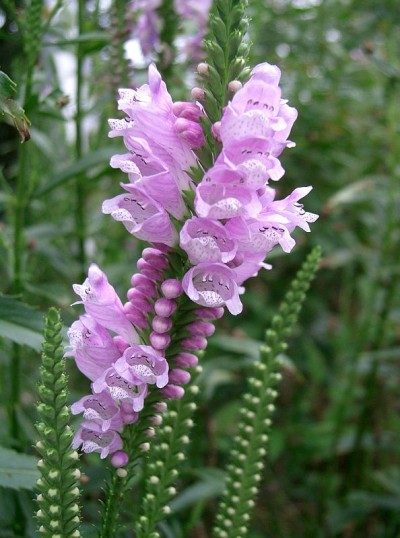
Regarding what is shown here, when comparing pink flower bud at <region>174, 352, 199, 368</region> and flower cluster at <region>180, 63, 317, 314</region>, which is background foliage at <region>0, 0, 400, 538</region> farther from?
flower cluster at <region>180, 63, 317, 314</region>

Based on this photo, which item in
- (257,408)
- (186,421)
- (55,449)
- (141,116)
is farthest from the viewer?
(257,408)

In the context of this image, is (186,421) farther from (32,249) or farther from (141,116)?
(32,249)

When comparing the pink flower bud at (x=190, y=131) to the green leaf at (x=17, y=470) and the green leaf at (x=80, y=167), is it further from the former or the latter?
the green leaf at (x=80, y=167)

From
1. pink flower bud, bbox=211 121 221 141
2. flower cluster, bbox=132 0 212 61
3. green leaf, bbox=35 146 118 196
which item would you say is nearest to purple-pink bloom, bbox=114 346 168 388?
pink flower bud, bbox=211 121 221 141

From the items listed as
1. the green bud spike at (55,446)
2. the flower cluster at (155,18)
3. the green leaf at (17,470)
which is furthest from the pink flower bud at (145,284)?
the flower cluster at (155,18)

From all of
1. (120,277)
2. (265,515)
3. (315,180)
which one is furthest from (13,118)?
(315,180)

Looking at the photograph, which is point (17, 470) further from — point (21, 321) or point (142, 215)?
point (142, 215)

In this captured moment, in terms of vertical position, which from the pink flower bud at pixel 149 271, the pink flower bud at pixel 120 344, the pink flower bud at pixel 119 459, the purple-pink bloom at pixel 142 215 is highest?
the purple-pink bloom at pixel 142 215
